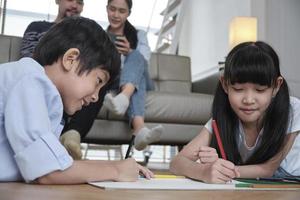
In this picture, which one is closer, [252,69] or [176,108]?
[252,69]

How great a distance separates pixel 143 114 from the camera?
72.1 inches

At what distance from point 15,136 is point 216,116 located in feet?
1.85

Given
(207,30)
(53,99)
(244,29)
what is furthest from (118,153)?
(53,99)

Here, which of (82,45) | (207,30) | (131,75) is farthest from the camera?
(207,30)

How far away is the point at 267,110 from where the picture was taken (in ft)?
3.22

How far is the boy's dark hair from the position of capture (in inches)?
27.5

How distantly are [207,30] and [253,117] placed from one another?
2564 mm

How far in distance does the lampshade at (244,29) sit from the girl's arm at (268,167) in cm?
163

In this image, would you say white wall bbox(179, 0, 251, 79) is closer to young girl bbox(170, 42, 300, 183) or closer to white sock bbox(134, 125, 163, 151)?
white sock bbox(134, 125, 163, 151)

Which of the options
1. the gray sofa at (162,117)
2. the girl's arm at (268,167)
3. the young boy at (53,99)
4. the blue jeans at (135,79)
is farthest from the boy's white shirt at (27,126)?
the gray sofa at (162,117)

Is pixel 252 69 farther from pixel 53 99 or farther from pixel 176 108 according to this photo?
pixel 176 108

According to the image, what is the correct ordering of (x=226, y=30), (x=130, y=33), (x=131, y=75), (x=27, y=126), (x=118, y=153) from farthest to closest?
(x=118, y=153) → (x=226, y=30) → (x=130, y=33) → (x=131, y=75) → (x=27, y=126)

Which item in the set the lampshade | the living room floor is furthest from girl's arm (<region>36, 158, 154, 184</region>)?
the living room floor

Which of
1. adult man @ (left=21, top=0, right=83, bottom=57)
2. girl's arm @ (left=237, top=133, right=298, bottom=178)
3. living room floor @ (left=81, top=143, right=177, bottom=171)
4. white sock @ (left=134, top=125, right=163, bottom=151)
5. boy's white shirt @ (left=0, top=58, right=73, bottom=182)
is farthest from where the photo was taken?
living room floor @ (left=81, top=143, right=177, bottom=171)
